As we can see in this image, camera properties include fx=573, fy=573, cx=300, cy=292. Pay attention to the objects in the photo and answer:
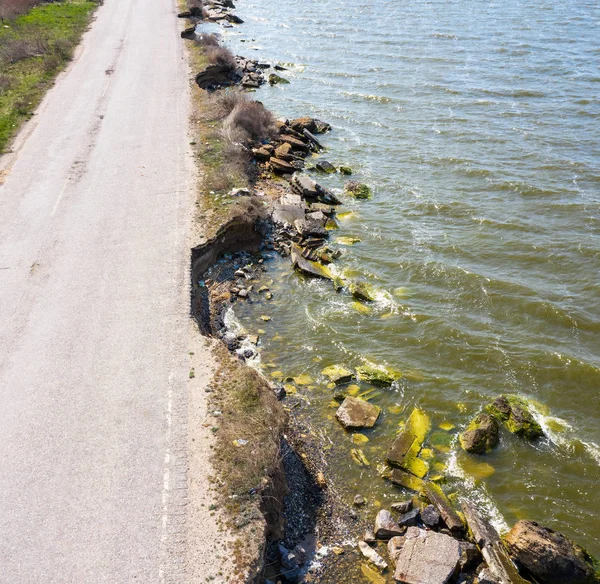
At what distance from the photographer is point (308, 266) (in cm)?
2030

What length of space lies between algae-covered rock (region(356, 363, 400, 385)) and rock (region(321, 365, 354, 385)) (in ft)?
1.07

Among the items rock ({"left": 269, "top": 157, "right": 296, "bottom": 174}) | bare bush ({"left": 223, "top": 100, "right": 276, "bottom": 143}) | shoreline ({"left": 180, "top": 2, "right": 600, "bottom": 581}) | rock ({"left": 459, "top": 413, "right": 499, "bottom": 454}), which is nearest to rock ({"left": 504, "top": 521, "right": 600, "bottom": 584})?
rock ({"left": 459, "top": 413, "right": 499, "bottom": 454})

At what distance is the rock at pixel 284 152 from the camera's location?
1078 inches

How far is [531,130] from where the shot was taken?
30.1 meters

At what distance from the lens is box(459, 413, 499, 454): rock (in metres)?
13.9

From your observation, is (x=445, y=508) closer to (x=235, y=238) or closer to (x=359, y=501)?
(x=359, y=501)

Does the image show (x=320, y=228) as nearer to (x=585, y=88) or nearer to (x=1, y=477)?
(x=1, y=477)

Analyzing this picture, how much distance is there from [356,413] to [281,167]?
48.8 feet

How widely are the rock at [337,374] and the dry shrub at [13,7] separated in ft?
141

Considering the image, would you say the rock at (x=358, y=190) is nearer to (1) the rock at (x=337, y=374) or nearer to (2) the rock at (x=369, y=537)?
(1) the rock at (x=337, y=374)

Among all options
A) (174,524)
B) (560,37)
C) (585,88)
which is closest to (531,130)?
(585,88)

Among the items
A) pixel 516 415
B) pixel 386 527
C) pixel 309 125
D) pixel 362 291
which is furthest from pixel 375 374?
pixel 309 125

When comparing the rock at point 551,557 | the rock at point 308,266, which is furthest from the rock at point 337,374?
the rock at point 551,557

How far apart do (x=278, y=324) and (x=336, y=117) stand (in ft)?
64.2
